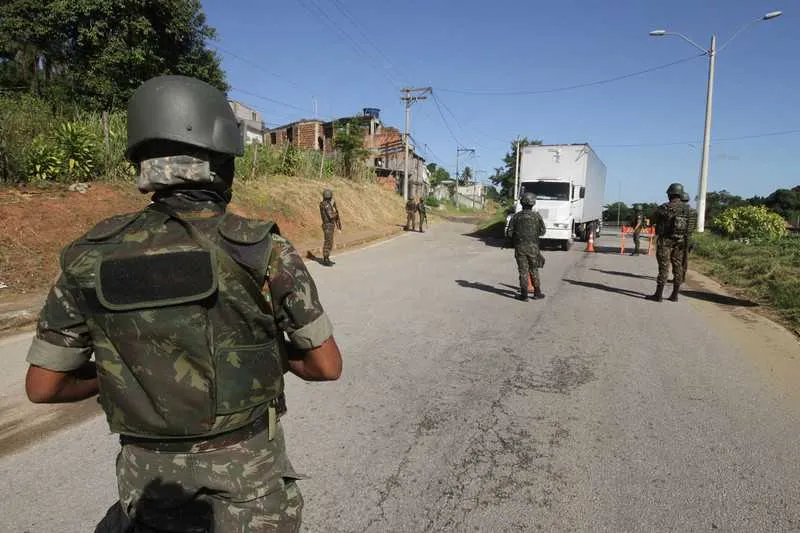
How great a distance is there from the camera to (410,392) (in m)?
4.31

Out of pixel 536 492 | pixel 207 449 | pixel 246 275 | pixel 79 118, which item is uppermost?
pixel 79 118

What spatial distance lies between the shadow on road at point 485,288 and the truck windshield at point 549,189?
344 inches

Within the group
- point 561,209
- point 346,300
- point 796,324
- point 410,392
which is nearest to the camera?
point 410,392

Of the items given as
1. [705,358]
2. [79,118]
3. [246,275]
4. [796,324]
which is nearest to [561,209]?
[796,324]

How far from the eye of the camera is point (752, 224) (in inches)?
683

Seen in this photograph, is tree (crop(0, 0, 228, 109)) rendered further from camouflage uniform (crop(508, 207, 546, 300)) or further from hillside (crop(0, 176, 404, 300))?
camouflage uniform (crop(508, 207, 546, 300))

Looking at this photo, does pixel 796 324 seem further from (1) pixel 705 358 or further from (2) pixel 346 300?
(2) pixel 346 300

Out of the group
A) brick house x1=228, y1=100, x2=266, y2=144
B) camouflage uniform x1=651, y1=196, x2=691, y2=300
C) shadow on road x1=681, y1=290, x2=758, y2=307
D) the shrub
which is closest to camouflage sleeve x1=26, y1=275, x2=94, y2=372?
camouflage uniform x1=651, y1=196, x2=691, y2=300

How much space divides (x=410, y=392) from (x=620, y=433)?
1603 mm

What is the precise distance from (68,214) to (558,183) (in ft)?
46.3

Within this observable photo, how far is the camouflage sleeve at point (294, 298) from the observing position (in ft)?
4.68

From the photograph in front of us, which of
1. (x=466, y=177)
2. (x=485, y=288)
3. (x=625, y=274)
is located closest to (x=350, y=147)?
(x=625, y=274)

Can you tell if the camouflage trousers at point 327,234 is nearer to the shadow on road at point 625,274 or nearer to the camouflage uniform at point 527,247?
the camouflage uniform at point 527,247

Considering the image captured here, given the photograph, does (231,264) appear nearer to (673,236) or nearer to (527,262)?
(527,262)
